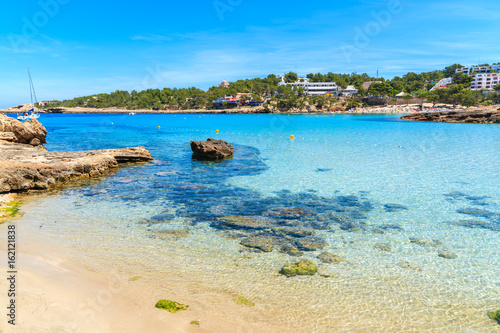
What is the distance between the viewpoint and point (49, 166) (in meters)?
17.3

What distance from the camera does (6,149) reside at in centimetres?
2300

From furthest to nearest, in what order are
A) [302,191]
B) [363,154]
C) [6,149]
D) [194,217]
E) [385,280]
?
1. [363,154]
2. [6,149]
3. [302,191]
4. [194,217]
5. [385,280]

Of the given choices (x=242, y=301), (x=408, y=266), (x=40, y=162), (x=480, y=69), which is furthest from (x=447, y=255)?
(x=480, y=69)

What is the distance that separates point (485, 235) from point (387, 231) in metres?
3.19

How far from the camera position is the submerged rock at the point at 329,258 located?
8406 millimetres

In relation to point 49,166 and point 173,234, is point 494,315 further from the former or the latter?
point 49,166

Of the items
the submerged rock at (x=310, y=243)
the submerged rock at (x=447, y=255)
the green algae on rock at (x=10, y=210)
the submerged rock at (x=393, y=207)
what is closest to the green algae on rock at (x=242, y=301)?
the submerged rock at (x=310, y=243)

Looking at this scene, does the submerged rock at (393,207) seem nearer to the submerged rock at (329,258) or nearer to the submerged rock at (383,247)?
the submerged rock at (383,247)

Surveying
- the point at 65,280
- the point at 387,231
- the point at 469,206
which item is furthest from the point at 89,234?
the point at 469,206

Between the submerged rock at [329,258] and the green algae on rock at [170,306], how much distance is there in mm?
4171

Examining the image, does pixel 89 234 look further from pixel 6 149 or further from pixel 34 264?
pixel 6 149

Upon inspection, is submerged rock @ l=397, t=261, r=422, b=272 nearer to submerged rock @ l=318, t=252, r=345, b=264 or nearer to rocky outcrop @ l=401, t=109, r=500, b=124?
submerged rock @ l=318, t=252, r=345, b=264

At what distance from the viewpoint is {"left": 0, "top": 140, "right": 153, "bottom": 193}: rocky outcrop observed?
14984 mm

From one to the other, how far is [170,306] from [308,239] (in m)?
5.19
